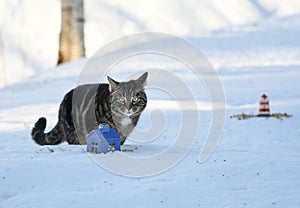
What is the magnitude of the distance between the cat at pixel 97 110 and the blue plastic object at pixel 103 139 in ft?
1.60

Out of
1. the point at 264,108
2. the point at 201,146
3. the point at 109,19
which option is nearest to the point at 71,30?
the point at 264,108

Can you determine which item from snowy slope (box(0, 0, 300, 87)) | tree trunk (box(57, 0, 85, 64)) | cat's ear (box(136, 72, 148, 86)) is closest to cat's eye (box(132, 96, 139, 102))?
cat's ear (box(136, 72, 148, 86))

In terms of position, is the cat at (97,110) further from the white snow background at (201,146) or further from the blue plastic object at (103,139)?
the blue plastic object at (103,139)

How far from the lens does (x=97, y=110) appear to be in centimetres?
746

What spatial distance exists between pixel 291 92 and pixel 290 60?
403cm

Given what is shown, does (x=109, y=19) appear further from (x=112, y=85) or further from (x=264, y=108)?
(x=112, y=85)

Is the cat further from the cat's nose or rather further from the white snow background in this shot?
the white snow background

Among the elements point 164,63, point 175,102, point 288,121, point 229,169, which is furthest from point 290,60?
point 229,169

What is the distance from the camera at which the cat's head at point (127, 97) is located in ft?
23.1

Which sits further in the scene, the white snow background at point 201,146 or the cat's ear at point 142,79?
the cat's ear at point 142,79

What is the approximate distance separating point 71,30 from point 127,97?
12531 millimetres

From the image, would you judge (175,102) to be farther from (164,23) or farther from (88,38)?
(164,23)

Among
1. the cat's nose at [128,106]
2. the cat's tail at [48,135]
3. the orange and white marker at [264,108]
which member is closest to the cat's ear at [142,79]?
the cat's nose at [128,106]

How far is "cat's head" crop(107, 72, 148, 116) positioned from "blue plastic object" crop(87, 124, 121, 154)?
1.45 ft
